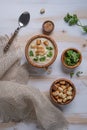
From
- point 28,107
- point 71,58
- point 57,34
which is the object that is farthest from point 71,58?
point 28,107

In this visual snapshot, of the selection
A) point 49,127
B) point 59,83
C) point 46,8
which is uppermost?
point 46,8

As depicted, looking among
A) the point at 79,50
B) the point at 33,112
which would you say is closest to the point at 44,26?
the point at 79,50

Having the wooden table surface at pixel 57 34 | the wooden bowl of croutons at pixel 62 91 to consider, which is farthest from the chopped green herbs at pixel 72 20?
the wooden bowl of croutons at pixel 62 91

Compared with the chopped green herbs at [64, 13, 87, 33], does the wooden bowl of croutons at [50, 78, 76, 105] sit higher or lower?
lower

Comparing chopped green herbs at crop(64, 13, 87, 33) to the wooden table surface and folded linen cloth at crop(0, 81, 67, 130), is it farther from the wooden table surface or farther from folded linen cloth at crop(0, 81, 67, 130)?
folded linen cloth at crop(0, 81, 67, 130)

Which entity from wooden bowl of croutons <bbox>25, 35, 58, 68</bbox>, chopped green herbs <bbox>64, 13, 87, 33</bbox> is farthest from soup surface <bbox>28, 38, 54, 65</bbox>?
chopped green herbs <bbox>64, 13, 87, 33</bbox>

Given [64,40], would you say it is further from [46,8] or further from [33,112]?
[33,112]

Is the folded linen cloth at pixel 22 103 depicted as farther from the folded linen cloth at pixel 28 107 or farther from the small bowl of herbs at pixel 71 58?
the small bowl of herbs at pixel 71 58
